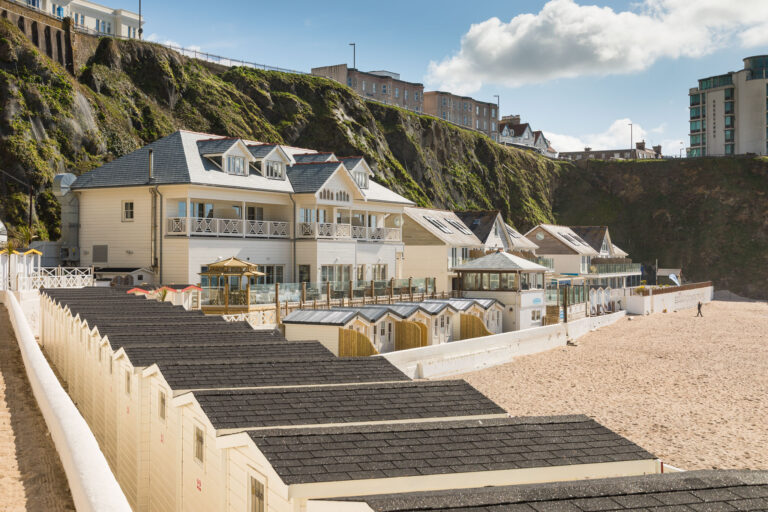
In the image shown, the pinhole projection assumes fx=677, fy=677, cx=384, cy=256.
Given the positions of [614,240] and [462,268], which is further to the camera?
[614,240]

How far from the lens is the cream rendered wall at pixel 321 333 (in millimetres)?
30234

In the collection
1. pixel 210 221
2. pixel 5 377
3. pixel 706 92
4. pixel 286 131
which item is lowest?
pixel 5 377

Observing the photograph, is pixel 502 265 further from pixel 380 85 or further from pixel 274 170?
pixel 380 85

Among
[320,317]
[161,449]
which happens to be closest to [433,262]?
[320,317]

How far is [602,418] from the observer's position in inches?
1033

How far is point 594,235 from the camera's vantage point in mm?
81062

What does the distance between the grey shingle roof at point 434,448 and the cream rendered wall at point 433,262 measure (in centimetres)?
4137

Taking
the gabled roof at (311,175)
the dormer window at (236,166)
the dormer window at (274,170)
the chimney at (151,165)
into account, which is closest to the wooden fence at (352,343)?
the gabled roof at (311,175)

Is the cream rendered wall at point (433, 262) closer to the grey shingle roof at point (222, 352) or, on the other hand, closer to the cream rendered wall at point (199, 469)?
the grey shingle roof at point (222, 352)

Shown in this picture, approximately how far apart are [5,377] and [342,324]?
15.0 metres

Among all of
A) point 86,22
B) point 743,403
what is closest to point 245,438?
point 743,403

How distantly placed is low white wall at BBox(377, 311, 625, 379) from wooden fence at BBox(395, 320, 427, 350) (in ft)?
5.27

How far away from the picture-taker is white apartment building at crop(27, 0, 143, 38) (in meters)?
84.9

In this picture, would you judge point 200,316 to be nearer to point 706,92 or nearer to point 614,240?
point 614,240
